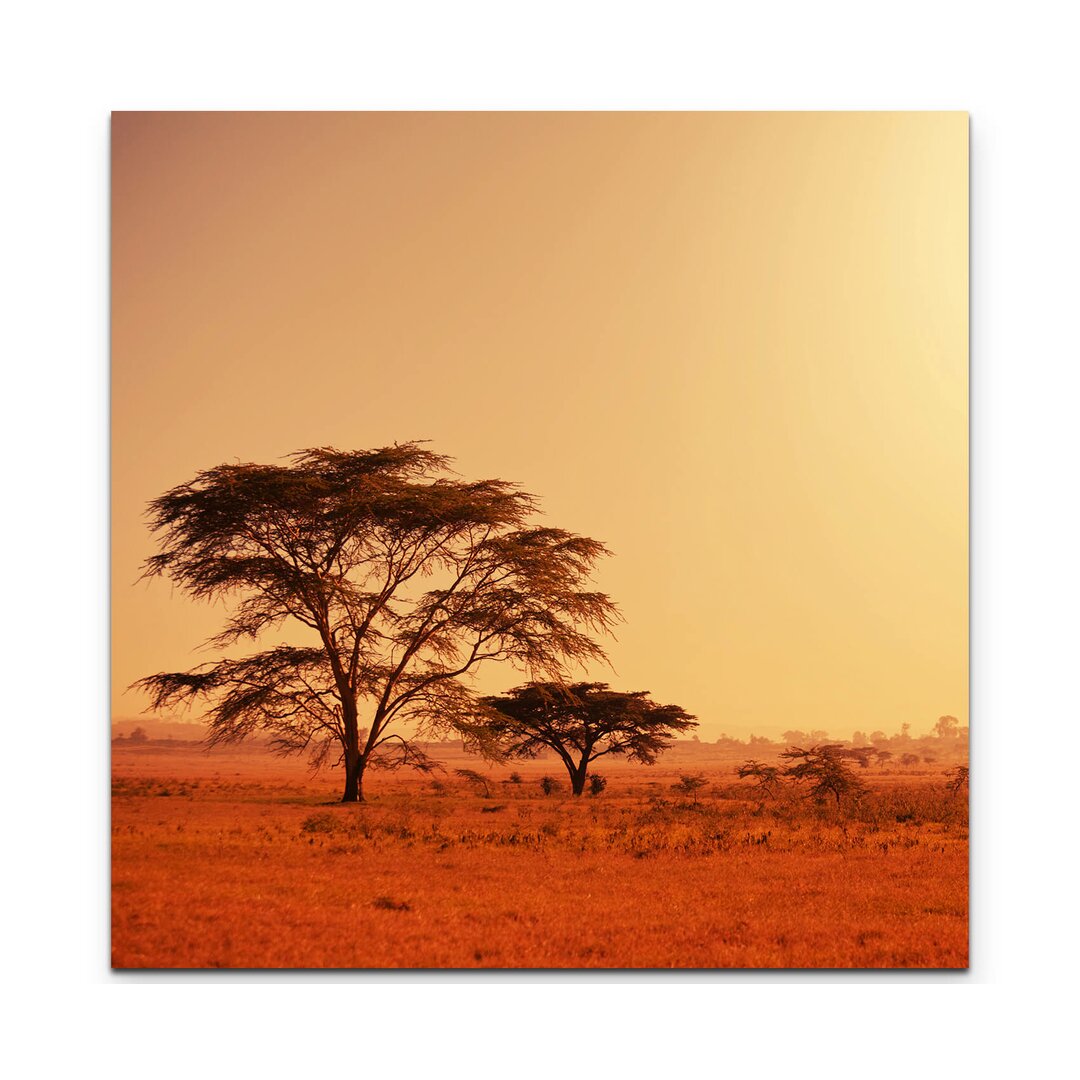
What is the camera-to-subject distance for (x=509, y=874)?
7.93 m

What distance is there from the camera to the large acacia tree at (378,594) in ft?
28.2

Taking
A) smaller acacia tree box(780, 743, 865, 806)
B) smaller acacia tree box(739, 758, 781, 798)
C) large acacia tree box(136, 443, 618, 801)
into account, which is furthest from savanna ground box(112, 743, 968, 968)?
large acacia tree box(136, 443, 618, 801)

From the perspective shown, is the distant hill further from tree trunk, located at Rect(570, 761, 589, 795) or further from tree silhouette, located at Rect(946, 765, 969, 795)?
tree silhouette, located at Rect(946, 765, 969, 795)

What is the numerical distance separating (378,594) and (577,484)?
2052 millimetres

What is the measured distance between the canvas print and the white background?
0.60 ft

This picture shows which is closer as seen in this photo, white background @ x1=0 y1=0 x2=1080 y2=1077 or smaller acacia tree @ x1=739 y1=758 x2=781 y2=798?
white background @ x1=0 y1=0 x2=1080 y2=1077

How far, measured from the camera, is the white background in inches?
278

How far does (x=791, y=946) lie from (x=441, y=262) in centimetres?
567

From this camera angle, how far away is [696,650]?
27.5ft

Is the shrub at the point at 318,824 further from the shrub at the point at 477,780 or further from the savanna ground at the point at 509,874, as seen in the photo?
the shrub at the point at 477,780
